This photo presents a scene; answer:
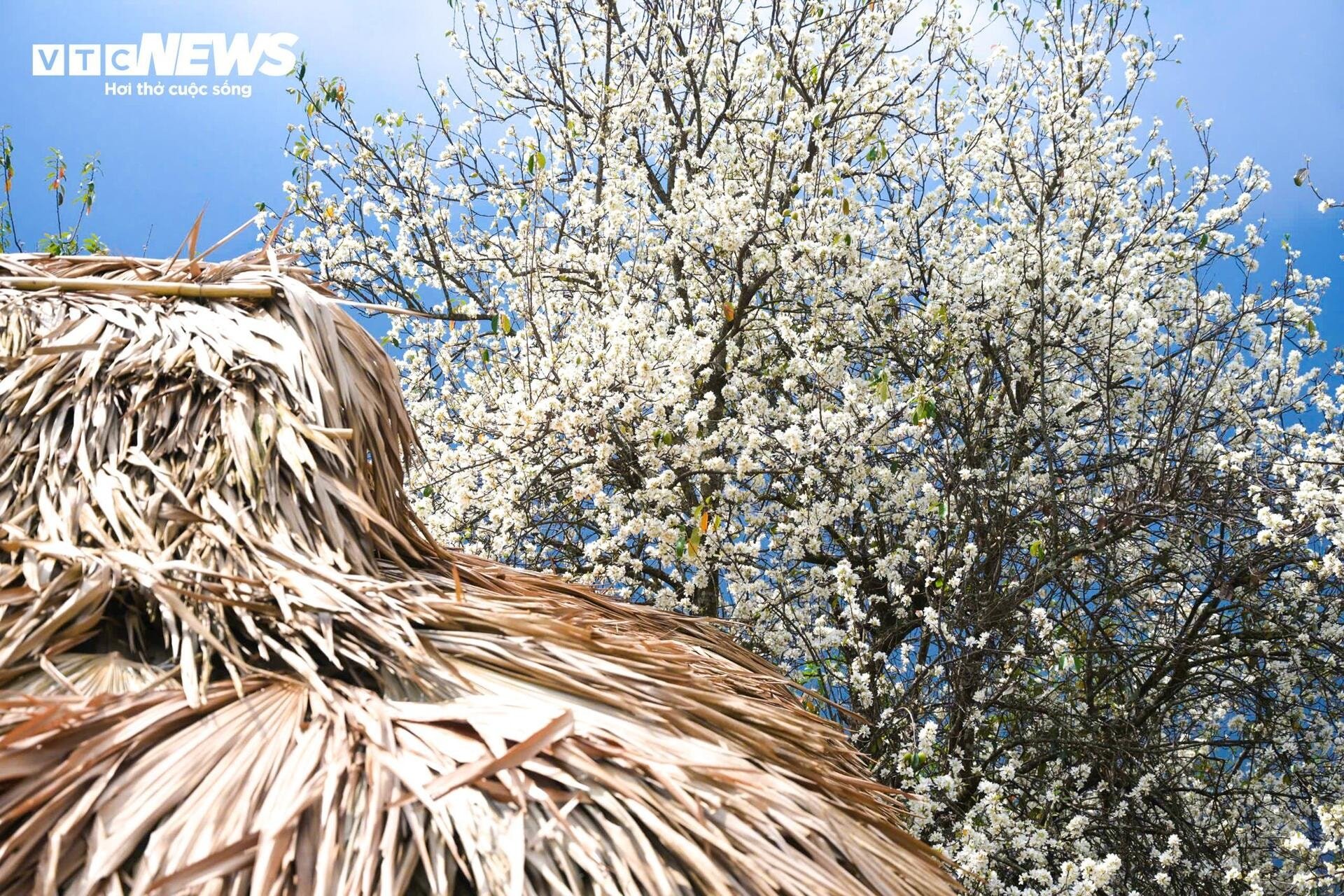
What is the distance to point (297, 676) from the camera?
1.73m

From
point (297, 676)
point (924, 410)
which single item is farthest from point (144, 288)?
point (924, 410)

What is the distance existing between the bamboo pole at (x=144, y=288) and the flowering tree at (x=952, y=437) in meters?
2.19

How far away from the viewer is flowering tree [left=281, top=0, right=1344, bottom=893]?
4.23 meters

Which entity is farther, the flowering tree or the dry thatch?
the flowering tree

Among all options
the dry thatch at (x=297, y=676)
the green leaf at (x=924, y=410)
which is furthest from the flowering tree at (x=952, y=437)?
the dry thatch at (x=297, y=676)

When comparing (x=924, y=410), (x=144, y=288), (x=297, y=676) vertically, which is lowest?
(x=297, y=676)

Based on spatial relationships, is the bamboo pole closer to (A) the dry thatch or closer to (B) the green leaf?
(A) the dry thatch

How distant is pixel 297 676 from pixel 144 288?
997 millimetres

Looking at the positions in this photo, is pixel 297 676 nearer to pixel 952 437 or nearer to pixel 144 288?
pixel 144 288

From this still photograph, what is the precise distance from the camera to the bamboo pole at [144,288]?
2258mm

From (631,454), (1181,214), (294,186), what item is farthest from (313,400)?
(294,186)

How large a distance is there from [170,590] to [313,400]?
49 centimetres

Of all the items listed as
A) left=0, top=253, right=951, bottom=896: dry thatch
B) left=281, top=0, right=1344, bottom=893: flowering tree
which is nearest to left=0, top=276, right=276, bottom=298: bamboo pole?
left=0, top=253, right=951, bottom=896: dry thatch

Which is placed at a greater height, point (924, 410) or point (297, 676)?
point (924, 410)
